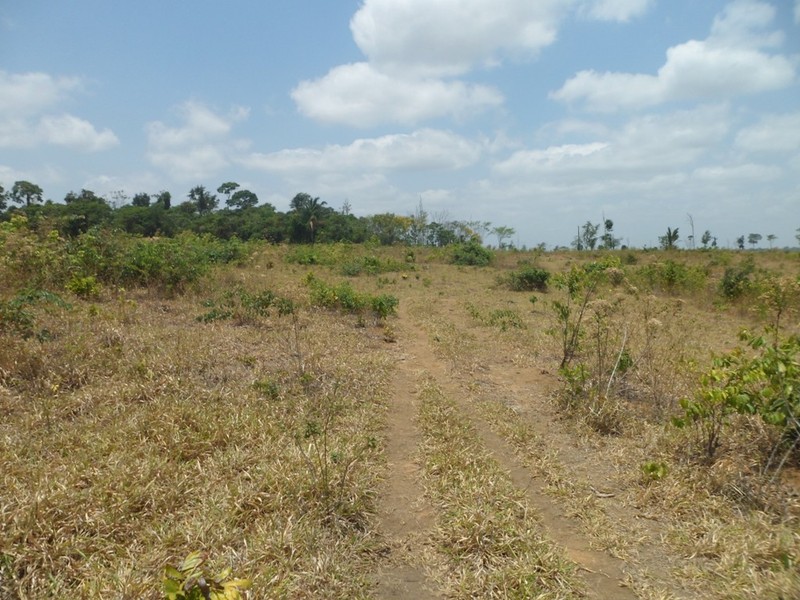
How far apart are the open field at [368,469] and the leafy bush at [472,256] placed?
62.5 ft

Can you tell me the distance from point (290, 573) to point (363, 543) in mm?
550

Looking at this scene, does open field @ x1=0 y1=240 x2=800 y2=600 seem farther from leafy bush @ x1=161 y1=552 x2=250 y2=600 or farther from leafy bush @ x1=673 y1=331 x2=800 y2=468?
leafy bush @ x1=161 y1=552 x2=250 y2=600

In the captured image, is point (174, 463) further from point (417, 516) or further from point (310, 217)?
point (310, 217)

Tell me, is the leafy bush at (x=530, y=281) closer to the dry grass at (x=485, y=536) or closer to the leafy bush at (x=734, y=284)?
the leafy bush at (x=734, y=284)

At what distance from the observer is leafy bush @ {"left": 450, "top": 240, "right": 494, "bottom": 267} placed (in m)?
26.4

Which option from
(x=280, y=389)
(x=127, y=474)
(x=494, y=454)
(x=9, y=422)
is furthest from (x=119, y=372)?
(x=494, y=454)

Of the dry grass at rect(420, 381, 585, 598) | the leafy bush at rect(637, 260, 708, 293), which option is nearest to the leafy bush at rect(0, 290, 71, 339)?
the dry grass at rect(420, 381, 585, 598)

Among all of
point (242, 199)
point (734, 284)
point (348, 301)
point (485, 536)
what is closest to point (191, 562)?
point (485, 536)

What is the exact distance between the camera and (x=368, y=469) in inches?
151

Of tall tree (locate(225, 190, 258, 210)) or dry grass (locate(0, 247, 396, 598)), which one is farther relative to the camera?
tall tree (locate(225, 190, 258, 210))

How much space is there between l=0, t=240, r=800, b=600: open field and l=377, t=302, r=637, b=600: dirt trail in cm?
2

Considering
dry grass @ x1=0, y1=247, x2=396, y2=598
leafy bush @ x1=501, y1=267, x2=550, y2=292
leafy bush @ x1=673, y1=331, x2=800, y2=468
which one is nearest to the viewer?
dry grass @ x1=0, y1=247, x2=396, y2=598

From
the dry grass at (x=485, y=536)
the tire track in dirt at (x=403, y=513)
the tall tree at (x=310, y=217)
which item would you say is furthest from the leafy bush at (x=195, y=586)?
the tall tree at (x=310, y=217)

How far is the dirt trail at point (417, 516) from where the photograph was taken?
273 cm
